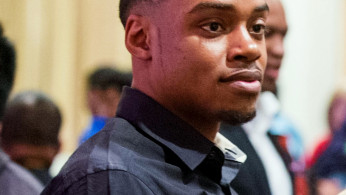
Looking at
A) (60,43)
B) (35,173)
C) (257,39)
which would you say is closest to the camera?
(257,39)

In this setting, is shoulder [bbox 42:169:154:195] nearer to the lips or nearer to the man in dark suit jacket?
the lips

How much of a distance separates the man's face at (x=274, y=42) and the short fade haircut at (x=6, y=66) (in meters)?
0.81

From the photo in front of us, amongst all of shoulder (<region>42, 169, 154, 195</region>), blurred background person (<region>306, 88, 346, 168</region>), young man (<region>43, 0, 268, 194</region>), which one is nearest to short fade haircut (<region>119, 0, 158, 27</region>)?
young man (<region>43, 0, 268, 194</region>)

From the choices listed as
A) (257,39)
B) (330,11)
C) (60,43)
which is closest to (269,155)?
(257,39)

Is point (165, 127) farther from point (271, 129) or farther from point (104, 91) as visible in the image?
point (104, 91)

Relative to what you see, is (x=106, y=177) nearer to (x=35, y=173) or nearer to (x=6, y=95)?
(x=6, y=95)

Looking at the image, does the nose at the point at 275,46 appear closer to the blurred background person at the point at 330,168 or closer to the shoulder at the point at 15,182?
the shoulder at the point at 15,182

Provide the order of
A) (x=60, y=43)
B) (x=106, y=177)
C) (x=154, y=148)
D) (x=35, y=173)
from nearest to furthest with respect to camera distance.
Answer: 1. (x=106, y=177)
2. (x=154, y=148)
3. (x=35, y=173)
4. (x=60, y=43)

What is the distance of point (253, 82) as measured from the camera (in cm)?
162

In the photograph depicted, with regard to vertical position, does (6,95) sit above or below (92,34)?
above

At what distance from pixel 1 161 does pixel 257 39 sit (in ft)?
2.95

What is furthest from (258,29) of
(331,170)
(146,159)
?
(331,170)

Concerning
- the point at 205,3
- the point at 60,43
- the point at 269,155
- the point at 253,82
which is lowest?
the point at 60,43

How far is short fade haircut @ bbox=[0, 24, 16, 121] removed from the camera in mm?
2244
